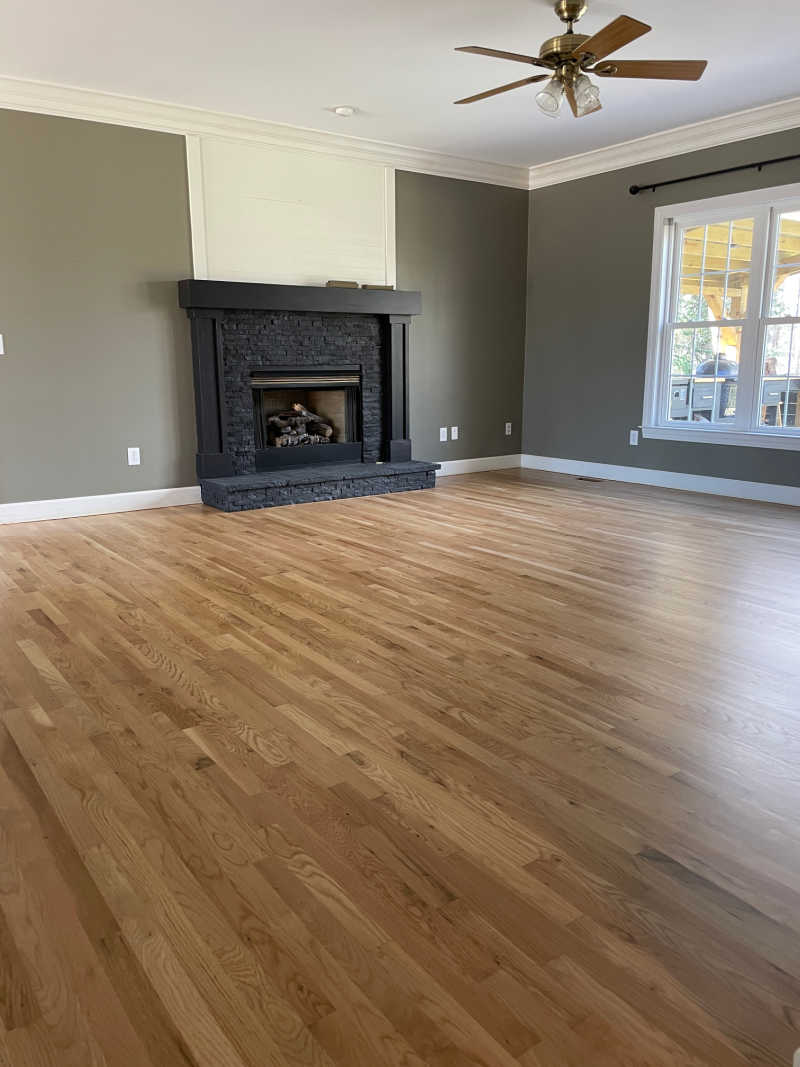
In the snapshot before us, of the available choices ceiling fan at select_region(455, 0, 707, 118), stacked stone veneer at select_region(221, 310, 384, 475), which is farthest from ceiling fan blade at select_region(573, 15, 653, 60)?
stacked stone veneer at select_region(221, 310, 384, 475)

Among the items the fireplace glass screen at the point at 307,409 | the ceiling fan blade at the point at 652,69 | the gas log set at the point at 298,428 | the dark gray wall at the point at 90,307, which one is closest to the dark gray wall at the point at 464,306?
the fireplace glass screen at the point at 307,409

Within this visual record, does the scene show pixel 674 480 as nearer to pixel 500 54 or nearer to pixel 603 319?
pixel 603 319

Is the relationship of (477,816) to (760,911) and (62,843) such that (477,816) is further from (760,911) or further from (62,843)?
(62,843)

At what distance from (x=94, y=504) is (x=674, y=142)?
5115 millimetres

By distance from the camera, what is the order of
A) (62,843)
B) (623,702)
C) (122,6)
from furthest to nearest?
1. (122,6)
2. (623,702)
3. (62,843)

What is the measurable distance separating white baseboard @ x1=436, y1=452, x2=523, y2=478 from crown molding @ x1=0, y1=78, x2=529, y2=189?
2515 millimetres

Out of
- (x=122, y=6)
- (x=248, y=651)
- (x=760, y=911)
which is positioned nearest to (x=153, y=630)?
(x=248, y=651)

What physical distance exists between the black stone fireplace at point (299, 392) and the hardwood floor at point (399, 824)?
7.50ft

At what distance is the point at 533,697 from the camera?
2424mm

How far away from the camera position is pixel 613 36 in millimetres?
3406

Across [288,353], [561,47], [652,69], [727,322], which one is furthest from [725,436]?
[288,353]

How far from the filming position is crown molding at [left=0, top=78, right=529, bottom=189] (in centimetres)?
482

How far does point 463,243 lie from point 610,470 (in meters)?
2.44


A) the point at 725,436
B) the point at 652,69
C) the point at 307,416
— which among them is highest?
the point at 652,69
